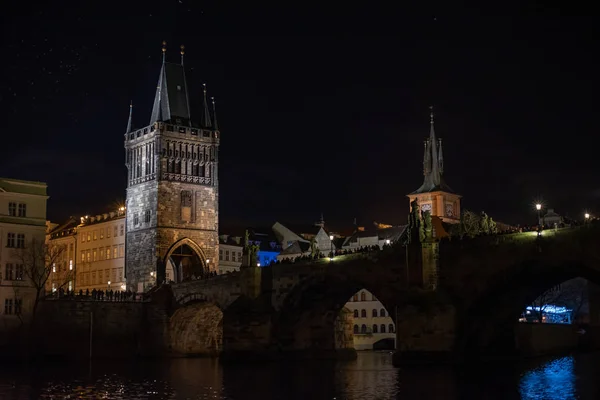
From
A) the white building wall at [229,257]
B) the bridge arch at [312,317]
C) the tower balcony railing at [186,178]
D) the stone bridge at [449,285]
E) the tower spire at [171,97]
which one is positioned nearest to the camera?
the stone bridge at [449,285]

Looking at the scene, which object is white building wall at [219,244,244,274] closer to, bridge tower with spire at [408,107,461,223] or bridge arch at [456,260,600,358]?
bridge tower with spire at [408,107,461,223]

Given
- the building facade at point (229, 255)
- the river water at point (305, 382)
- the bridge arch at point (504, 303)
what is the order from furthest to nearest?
the building facade at point (229, 255) → the bridge arch at point (504, 303) → the river water at point (305, 382)

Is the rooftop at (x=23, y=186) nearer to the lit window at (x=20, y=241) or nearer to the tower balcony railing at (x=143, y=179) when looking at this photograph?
the lit window at (x=20, y=241)

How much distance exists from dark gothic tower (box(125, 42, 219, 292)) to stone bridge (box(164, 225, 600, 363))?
31.8 m

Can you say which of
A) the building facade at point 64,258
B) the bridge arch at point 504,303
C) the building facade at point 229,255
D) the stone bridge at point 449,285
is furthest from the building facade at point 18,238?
the building facade at point 229,255

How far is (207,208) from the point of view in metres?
115

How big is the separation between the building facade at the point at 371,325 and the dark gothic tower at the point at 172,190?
69.9ft

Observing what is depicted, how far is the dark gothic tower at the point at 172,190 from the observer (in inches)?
4385

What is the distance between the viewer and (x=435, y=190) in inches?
6388

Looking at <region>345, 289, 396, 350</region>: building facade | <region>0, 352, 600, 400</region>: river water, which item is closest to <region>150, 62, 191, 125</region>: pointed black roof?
<region>345, 289, 396, 350</region>: building facade

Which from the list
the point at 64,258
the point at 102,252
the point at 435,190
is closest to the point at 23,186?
the point at 102,252

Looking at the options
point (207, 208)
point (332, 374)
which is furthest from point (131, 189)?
point (332, 374)

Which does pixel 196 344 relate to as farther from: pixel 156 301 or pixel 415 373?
pixel 415 373

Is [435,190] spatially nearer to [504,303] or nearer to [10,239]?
[10,239]
